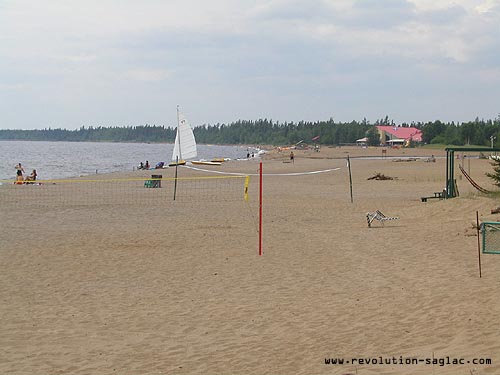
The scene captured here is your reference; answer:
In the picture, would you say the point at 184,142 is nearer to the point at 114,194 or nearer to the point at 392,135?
the point at 114,194

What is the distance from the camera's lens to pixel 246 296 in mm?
8445

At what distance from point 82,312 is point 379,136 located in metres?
118

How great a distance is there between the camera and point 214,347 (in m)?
6.35

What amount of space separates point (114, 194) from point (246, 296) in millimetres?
18325

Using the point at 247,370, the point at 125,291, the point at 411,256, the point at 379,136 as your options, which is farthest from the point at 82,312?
the point at 379,136

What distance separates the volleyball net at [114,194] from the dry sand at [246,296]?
236 inches

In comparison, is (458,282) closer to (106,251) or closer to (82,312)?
(82,312)

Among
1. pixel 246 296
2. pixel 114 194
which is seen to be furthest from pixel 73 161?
pixel 246 296

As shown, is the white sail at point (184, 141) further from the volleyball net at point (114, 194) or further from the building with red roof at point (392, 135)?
the building with red roof at point (392, 135)

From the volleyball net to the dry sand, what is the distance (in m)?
5.98

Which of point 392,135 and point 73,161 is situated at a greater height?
point 392,135

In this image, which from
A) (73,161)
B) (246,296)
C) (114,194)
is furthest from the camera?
(73,161)

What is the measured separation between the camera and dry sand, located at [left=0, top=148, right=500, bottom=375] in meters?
5.96

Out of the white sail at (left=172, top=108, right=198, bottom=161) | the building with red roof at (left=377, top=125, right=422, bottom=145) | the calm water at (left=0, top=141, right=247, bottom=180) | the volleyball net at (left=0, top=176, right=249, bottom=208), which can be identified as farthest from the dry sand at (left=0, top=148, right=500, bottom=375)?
the building with red roof at (left=377, top=125, right=422, bottom=145)
